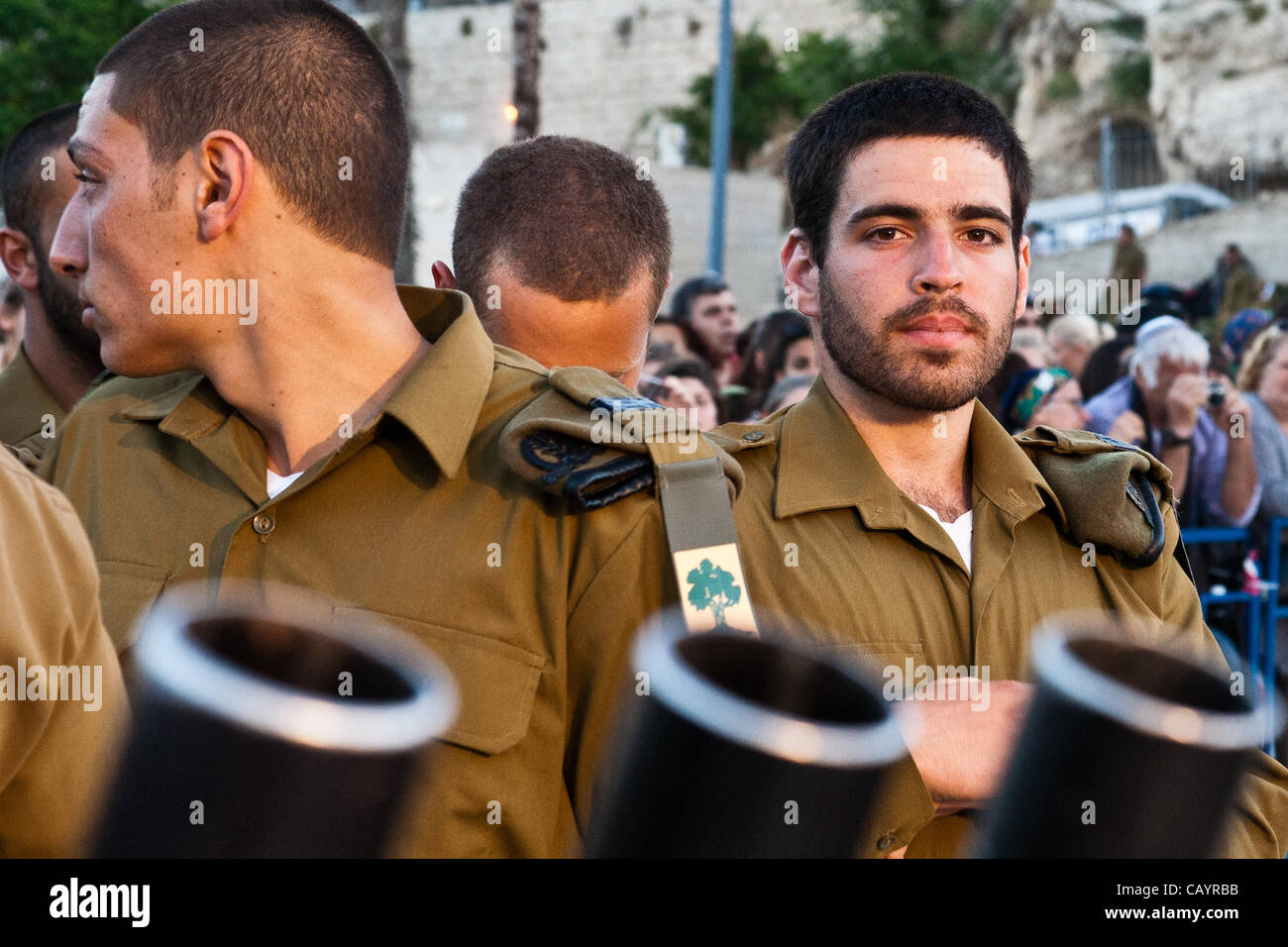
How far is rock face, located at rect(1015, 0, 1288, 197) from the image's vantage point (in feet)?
112

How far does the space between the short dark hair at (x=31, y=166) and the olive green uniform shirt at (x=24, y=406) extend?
13.2 inches

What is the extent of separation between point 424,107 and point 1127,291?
42971 millimetres

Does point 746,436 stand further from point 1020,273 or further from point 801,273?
point 1020,273

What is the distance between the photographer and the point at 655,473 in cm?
204

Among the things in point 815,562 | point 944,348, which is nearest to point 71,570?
point 815,562

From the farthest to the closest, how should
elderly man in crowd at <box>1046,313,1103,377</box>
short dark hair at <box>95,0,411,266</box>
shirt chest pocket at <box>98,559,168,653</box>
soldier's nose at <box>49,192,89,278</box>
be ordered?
elderly man in crowd at <box>1046,313,1103,377</box>
soldier's nose at <box>49,192,89,278</box>
short dark hair at <box>95,0,411,266</box>
shirt chest pocket at <box>98,559,168,653</box>

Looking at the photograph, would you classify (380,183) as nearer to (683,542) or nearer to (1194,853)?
(683,542)

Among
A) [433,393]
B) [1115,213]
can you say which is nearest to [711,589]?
[433,393]

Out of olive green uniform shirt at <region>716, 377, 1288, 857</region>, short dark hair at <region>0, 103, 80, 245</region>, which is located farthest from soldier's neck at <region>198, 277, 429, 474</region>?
short dark hair at <region>0, 103, 80, 245</region>

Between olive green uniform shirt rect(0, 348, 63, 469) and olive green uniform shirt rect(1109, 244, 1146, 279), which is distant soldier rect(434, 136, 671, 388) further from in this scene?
olive green uniform shirt rect(1109, 244, 1146, 279)

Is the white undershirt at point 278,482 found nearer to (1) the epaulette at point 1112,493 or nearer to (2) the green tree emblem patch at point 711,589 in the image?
(2) the green tree emblem patch at point 711,589

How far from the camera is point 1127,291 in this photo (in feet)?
57.6

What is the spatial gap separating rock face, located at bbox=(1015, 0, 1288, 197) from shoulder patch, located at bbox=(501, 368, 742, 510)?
3231 cm

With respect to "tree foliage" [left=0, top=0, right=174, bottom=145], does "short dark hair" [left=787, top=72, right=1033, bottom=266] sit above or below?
below
